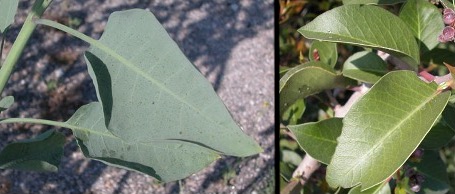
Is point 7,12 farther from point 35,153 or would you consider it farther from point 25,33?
point 35,153

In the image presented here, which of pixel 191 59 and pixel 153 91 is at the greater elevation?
pixel 153 91

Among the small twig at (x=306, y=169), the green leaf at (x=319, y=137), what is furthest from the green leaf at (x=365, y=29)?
the small twig at (x=306, y=169)

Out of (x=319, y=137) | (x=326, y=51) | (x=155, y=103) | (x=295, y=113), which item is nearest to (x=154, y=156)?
(x=155, y=103)

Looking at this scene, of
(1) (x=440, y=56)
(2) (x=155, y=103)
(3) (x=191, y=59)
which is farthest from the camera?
(3) (x=191, y=59)

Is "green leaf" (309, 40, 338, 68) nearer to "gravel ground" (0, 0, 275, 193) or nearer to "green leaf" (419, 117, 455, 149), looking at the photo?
"green leaf" (419, 117, 455, 149)

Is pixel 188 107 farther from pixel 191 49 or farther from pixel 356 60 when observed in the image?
pixel 191 49

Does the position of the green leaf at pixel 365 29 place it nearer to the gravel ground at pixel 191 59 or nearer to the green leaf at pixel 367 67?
the green leaf at pixel 367 67

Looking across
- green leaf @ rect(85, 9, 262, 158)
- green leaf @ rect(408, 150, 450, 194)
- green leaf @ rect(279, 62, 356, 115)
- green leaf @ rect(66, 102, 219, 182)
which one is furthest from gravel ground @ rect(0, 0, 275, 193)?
green leaf @ rect(85, 9, 262, 158)
